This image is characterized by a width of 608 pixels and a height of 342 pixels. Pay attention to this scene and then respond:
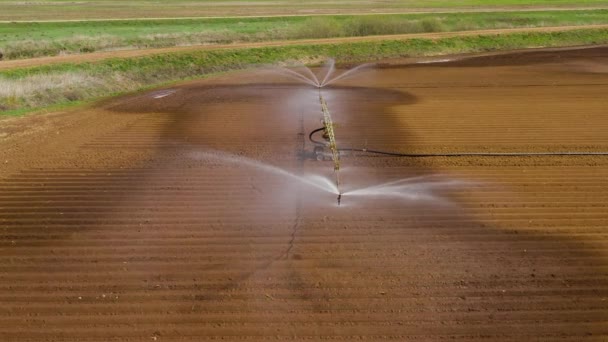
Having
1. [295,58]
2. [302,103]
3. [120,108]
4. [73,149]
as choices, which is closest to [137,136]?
[73,149]

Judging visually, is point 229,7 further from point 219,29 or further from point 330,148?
point 330,148

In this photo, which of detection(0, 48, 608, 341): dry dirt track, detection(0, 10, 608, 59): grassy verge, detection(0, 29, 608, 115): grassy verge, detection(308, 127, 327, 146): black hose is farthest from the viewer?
detection(0, 10, 608, 59): grassy verge

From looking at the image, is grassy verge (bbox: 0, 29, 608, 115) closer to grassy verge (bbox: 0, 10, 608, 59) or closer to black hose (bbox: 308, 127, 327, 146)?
grassy verge (bbox: 0, 10, 608, 59)

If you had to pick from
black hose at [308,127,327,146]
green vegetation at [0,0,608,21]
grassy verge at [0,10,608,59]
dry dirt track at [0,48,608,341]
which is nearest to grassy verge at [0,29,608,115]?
dry dirt track at [0,48,608,341]

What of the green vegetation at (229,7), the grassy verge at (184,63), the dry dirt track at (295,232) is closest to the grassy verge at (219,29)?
the grassy verge at (184,63)

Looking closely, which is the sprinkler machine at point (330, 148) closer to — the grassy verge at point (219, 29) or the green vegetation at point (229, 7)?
the grassy verge at point (219, 29)
